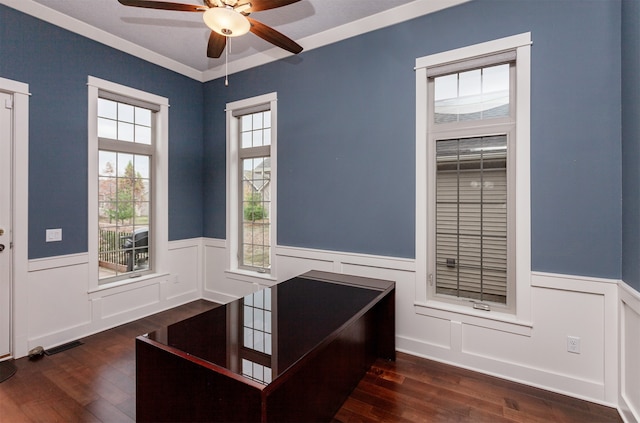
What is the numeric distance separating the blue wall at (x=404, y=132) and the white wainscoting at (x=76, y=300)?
0.86 meters

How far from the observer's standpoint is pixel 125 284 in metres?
3.46

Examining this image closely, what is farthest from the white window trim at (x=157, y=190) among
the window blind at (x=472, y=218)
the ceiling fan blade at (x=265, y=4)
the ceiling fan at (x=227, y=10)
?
the window blind at (x=472, y=218)

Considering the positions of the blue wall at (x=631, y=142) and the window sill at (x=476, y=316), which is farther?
the window sill at (x=476, y=316)

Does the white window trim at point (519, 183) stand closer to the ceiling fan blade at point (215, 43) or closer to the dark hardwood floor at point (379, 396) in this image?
the dark hardwood floor at point (379, 396)

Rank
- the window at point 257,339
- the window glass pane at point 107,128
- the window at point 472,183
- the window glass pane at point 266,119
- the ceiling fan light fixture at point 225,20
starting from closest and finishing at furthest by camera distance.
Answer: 1. the window at point 257,339
2. the ceiling fan light fixture at point 225,20
3. the window at point 472,183
4. the window glass pane at point 107,128
5. the window glass pane at point 266,119

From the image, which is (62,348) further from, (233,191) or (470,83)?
(470,83)

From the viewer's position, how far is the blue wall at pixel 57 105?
106 inches

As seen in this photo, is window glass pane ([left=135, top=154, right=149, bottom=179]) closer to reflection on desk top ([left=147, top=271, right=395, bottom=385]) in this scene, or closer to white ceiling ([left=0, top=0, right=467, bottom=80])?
white ceiling ([left=0, top=0, right=467, bottom=80])

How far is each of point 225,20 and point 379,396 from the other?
2.57 meters

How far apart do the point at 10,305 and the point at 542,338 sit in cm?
425

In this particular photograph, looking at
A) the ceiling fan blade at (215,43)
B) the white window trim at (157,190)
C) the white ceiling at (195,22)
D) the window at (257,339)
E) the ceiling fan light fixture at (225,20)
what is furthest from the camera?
the white window trim at (157,190)

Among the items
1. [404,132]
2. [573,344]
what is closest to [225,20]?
[404,132]

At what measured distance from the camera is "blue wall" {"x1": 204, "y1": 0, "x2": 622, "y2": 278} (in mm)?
2109

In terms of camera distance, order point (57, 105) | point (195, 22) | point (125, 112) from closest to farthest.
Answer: point (57, 105) → point (195, 22) → point (125, 112)
